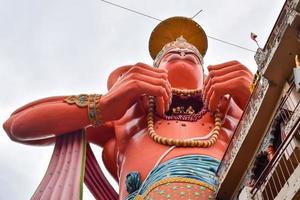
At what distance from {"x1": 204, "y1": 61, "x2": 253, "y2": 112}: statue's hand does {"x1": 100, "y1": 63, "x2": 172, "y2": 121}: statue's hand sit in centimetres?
42

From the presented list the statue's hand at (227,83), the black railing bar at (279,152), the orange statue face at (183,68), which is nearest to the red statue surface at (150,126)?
the statue's hand at (227,83)

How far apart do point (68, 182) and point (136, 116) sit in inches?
42.1

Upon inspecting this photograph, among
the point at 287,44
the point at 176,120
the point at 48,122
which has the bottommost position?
the point at 48,122

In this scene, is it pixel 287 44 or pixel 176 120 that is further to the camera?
pixel 176 120

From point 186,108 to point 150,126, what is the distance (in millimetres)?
592

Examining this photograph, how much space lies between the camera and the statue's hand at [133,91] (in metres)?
5.18

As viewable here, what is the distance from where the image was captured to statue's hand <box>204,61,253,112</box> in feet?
16.9

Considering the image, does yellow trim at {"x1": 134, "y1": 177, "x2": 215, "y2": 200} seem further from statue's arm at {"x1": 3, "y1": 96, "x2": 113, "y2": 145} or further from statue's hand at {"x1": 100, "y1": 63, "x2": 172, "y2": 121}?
statue's arm at {"x1": 3, "y1": 96, "x2": 113, "y2": 145}

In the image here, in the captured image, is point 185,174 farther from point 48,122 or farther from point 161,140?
point 48,122

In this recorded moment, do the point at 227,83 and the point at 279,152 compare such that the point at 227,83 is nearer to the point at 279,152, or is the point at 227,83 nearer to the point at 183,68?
the point at 183,68

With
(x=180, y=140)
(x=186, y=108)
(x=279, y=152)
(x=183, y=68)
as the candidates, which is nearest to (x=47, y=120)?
(x=180, y=140)

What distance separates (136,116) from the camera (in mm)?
5707

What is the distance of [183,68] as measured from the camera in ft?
20.2

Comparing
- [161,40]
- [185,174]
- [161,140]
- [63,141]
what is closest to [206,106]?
[161,140]
